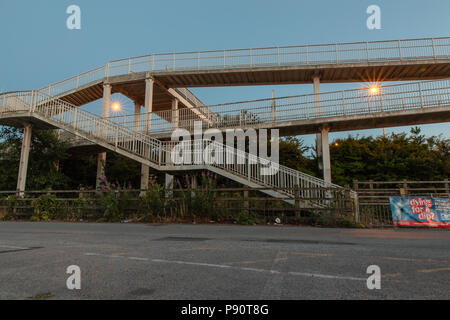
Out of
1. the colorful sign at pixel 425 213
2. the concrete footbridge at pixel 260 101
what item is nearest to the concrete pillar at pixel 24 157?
the concrete footbridge at pixel 260 101

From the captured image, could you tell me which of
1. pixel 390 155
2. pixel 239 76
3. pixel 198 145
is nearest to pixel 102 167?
pixel 198 145

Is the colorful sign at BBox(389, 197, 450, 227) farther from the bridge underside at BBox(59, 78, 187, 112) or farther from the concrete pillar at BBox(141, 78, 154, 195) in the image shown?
the bridge underside at BBox(59, 78, 187, 112)

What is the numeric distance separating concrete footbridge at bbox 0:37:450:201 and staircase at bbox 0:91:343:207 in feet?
0.17

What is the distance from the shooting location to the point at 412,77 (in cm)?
1652

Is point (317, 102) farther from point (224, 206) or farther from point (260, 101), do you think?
point (224, 206)

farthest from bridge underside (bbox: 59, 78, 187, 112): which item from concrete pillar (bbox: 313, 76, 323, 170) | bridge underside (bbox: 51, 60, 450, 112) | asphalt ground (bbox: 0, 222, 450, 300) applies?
asphalt ground (bbox: 0, 222, 450, 300)

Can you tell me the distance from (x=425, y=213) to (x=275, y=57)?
11658 millimetres

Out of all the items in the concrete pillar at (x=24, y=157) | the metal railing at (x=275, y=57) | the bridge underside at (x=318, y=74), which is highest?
the metal railing at (x=275, y=57)

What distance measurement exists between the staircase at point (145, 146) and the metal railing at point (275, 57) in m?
4.53

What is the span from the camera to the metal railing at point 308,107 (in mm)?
13219

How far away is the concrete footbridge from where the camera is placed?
43.5 ft

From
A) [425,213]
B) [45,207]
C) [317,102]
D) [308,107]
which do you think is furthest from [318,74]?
[45,207]

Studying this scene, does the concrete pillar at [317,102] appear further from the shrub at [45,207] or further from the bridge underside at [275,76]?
the shrub at [45,207]
